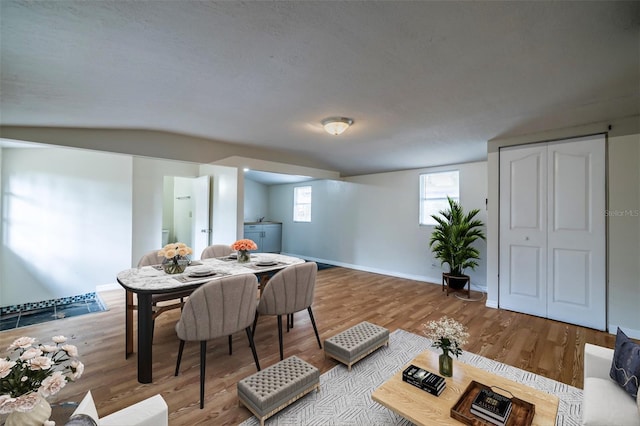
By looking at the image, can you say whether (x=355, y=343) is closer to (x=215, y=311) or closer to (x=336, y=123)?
(x=215, y=311)

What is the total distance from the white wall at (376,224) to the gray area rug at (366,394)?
2.67 m

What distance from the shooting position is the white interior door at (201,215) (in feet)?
17.0

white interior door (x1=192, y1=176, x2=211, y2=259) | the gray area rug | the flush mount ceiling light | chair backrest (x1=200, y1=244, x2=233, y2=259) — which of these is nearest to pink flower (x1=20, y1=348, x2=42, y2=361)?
the gray area rug

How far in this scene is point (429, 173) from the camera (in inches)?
205

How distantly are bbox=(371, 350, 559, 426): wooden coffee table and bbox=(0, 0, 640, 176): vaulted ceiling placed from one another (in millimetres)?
2099

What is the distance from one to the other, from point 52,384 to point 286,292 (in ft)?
5.44

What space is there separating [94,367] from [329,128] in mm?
3179

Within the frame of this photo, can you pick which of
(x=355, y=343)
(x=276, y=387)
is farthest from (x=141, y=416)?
(x=355, y=343)

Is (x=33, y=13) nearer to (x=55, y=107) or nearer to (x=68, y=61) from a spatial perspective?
(x=68, y=61)

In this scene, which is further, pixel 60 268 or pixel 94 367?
pixel 60 268

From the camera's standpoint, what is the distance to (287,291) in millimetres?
2422

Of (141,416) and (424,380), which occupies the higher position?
(141,416)

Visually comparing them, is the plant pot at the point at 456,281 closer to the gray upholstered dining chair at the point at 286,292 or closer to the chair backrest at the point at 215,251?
the gray upholstered dining chair at the point at 286,292

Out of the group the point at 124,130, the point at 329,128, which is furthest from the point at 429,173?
the point at 124,130
